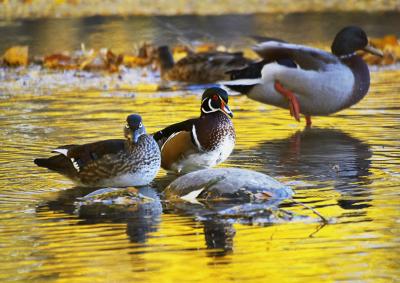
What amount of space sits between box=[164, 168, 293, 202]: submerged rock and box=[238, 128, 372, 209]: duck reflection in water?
1.63 feet

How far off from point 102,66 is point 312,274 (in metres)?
12.0

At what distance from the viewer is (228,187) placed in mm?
8273

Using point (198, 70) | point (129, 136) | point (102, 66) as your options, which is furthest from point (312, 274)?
point (102, 66)

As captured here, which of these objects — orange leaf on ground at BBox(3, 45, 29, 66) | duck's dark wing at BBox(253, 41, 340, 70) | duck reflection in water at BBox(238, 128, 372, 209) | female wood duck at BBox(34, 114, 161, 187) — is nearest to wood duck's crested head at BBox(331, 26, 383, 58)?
duck's dark wing at BBox(253, 41, 340, 70)

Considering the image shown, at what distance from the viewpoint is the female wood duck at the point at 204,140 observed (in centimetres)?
922

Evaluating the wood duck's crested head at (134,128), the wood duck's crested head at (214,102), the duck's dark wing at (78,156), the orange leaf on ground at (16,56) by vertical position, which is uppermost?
the orange leaf on ground at (16,56)

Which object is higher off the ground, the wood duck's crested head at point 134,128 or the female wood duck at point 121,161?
the wood duck's crested head at point 134,128

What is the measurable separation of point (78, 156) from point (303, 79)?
3936mm

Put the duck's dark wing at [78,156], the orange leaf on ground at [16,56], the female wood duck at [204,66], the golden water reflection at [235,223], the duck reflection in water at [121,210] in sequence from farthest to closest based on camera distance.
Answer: the orange leaf on ground at [16,56]
the female wood duck at [204,66]
the duck's dark wing at [78,156]
the duck reflection in water at [121,210]
the golden water reflection at [235,223]

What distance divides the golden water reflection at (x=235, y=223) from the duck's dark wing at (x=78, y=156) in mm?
166

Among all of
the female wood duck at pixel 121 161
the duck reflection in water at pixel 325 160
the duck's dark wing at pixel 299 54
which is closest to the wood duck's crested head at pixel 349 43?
the duck's dark wing at pixel 299 54

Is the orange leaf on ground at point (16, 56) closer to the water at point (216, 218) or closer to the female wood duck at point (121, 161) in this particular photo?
the water at point (216, 218)

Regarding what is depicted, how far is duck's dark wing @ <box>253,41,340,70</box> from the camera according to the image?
1218 cm

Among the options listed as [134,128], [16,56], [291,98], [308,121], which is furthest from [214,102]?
[16,56]
